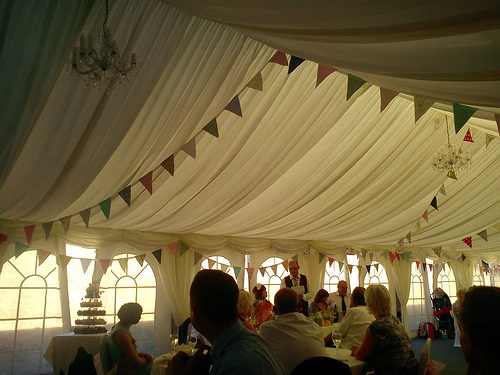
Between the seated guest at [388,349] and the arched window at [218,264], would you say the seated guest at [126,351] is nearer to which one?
the seated guest at [388,349]

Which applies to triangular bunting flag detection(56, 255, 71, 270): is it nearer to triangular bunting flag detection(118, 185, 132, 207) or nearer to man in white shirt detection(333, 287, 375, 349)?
triangular bunting flag detection(118, 185, 132, 207)

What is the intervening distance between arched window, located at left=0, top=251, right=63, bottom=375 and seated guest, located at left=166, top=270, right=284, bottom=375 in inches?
245

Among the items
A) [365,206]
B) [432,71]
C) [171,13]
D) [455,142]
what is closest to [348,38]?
[432,71]

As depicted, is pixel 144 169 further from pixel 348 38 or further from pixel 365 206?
pixel 365 206

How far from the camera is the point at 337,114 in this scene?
4.33 m

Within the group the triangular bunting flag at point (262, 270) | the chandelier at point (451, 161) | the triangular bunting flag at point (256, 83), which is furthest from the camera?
the triangular bunting flag at point (262, 270)

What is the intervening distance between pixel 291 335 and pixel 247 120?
82.2 inches

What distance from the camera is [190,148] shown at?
3.97 metres

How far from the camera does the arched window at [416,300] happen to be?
12.0m

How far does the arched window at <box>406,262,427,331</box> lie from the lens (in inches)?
472

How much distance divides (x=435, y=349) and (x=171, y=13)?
10076mm

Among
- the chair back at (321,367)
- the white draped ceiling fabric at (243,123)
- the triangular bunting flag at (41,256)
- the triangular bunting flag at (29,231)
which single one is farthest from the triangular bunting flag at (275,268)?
the chair back at (321,367)

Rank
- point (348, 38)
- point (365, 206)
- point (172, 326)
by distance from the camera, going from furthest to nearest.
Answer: point (172, 326) → point (365, 206) → point (348, 38)

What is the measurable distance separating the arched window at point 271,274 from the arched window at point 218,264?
77 cm
